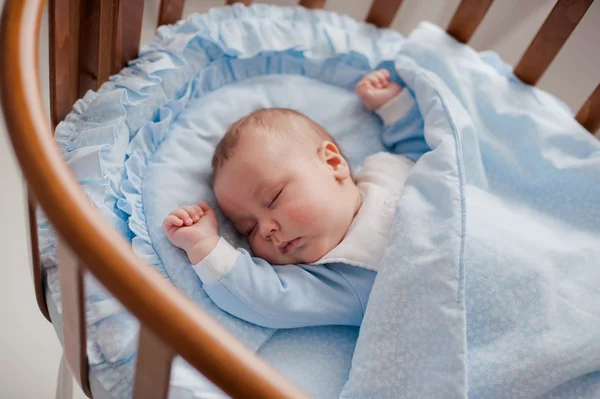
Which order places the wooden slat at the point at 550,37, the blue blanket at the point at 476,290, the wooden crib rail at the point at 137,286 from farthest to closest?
the wooden slat at the point at 550,37 → the blue blanket at the point at 476,290 → the wooden crib rail at the point at 137,286

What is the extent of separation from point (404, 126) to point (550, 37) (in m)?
0.34

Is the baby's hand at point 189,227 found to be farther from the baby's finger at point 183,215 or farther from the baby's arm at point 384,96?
the baby's arm at point 384,96

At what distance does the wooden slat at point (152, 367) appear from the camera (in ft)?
1.46

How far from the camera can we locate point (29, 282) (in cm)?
127

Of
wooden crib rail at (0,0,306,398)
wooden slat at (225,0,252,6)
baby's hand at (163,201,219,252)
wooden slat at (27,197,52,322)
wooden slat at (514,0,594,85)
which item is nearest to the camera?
wooden crib rail at (0,0,306,398)

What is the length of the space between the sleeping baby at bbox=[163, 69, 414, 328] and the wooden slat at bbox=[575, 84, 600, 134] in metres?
0.50

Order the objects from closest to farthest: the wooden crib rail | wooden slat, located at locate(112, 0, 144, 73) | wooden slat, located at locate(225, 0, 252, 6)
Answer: the wooden crib rail, wooden slat, located at locate(112, 0, 144, 73), wooden slat, located at locate(225, 0, 252, 6)

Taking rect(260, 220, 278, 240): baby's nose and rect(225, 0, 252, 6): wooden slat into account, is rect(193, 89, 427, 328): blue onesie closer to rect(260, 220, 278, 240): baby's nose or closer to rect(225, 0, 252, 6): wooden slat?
rect(260, 220, 278, 240): baby's nose

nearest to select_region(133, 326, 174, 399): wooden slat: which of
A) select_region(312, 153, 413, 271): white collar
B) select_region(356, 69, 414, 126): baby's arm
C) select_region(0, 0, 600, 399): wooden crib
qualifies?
select_region(0, 0, 600, 399): wooden crib

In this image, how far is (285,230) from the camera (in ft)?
2.84

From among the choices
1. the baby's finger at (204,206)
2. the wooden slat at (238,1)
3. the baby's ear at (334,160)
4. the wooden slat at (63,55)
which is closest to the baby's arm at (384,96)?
the baby's ear at (334,160)

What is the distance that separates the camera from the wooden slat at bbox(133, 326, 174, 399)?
45 centimetres

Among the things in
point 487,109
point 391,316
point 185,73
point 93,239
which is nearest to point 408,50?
point 487,109

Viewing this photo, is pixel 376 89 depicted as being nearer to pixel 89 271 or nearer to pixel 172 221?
pixel 172 221
